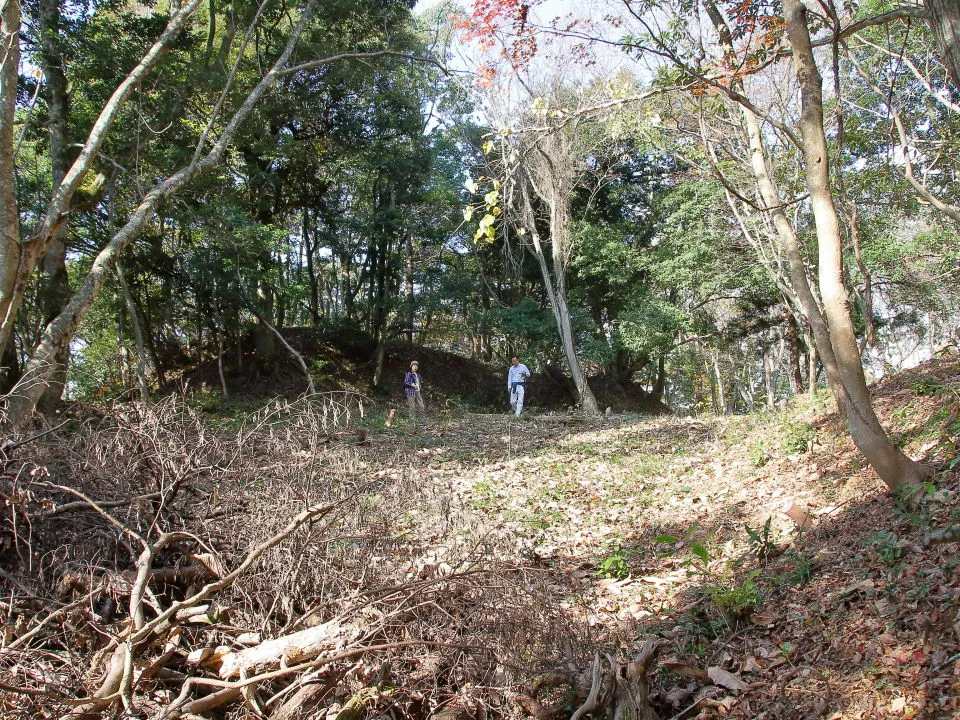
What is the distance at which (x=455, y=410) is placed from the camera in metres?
19.8

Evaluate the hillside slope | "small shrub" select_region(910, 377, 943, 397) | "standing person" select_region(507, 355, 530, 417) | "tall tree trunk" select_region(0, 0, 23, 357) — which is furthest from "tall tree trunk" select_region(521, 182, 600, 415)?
"tall tree trunk" select_region(0, 0, 23, 357)

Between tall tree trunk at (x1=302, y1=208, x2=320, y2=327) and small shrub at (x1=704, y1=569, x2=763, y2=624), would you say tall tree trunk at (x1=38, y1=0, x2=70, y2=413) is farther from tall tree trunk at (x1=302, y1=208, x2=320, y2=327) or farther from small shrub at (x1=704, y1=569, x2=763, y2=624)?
small shrub at (x1=704, y1=569, x2=763, y2=624)

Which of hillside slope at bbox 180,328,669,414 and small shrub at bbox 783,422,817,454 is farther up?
hillside slope at bbox 180,328,669,414

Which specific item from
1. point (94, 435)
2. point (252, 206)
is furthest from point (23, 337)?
point (94, 435)

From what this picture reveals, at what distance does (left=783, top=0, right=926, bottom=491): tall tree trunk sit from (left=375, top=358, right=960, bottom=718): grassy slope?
1.11ft

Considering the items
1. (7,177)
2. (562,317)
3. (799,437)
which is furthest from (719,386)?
(7,177)

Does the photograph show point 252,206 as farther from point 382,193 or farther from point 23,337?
point 23,337

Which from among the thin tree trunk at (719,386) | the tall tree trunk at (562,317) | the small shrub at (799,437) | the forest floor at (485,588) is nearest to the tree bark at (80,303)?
the forest floor at (485,588)

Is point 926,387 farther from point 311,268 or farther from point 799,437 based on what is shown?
point 311,268

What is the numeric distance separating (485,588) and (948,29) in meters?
3.87

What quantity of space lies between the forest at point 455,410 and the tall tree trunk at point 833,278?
0.09ft

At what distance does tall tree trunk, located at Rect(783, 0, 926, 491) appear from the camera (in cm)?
488

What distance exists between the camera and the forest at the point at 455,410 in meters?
3.61

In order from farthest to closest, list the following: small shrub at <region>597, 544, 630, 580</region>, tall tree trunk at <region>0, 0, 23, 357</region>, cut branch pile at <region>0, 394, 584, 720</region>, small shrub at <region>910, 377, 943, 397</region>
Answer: tall tree trunk at <region>0, 0, 23, 357</region> → small shrub at <region>910, 377, 943, 397</region> → small shrub at <region>597, 544, 630, 580</region> → cut branch pile at <region>0, 394, 584, 720</region>
